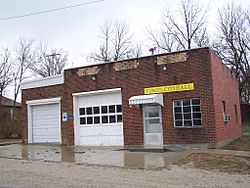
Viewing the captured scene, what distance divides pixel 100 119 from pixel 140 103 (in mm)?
3250

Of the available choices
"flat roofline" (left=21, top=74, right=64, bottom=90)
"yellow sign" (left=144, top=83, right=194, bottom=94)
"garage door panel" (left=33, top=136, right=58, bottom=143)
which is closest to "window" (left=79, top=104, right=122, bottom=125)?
"yellow sign" (left=144, top=83, right=194, bottom=94)

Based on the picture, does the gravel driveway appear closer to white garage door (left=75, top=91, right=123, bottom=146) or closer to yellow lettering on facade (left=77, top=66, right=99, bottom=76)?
white garage door (left=75, top=91, right=123, bottom=146)

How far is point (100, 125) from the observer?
18.4 meters

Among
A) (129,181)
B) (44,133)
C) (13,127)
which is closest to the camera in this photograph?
(129,181)

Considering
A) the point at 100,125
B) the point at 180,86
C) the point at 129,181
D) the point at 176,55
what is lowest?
the point at 129,181

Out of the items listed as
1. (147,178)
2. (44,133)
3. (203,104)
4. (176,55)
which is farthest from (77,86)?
(147,178)

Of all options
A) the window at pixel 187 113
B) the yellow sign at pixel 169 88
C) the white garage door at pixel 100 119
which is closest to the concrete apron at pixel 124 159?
the window at pixel 187 113

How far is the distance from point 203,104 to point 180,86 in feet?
4.65

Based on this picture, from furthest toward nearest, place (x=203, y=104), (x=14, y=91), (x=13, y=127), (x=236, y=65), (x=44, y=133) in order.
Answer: (x=14, y=91) → (x=236, y=65) → (x=13, y=127) → (x=44, y=133) → (x=203, y=104)

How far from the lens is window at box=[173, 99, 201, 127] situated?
15.8m

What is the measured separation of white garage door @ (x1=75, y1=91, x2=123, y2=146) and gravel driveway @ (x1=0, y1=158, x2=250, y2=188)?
6.70 meters

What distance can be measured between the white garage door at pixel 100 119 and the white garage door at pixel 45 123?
189 cm

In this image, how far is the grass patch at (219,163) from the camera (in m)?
10.3

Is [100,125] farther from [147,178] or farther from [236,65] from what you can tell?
[236,65]
